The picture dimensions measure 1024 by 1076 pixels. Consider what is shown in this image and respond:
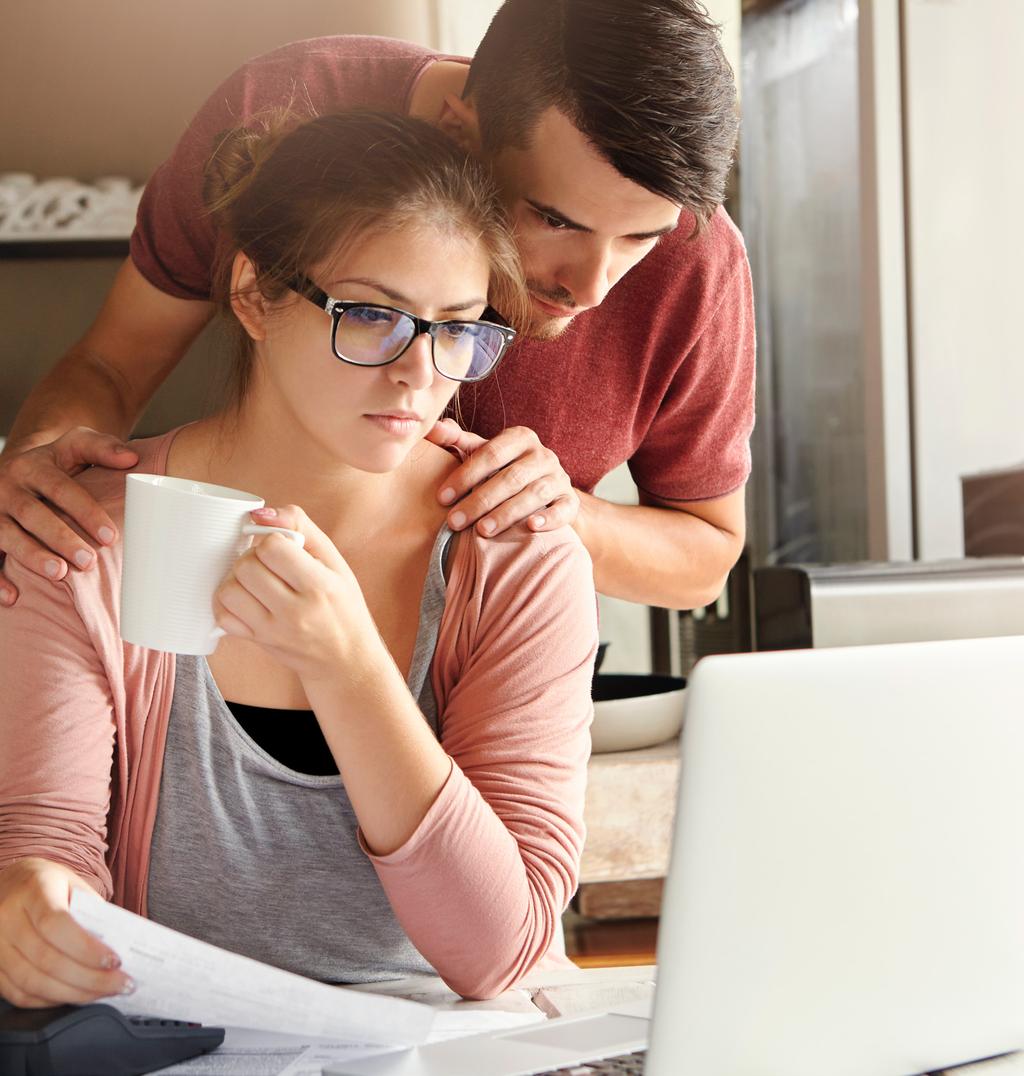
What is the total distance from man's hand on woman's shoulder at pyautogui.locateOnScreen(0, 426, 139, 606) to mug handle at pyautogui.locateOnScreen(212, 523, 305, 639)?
24 cm

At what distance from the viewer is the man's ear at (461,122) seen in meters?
1.21

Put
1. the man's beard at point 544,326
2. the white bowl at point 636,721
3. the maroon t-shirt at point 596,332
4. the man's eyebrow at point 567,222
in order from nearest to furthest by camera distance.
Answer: the man's eyebrow at point 567,222 < the man's beard at point 544,326 < the maroon t-shirt at point 596,332 < the white bowl at point 636,721

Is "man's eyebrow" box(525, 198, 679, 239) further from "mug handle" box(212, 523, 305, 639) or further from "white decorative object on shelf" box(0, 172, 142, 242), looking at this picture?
"white decorative object on shelf" box(0, 172, 142, 242)

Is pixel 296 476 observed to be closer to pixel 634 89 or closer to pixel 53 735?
pixel 53 735

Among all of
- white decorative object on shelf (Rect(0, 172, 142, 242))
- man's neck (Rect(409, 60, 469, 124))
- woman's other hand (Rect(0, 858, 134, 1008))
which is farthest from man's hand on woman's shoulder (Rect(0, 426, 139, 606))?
white decorative object on shelf (Rect(0, 172, 142, 242))

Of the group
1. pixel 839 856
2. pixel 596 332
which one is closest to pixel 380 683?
pixel 839 856

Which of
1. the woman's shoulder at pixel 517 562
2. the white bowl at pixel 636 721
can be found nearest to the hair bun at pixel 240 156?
the woman's shoulder at pixel 517 562

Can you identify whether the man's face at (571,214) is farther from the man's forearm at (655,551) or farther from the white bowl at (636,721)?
the white bowl at (636,721)

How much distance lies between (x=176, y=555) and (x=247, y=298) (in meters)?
0.37

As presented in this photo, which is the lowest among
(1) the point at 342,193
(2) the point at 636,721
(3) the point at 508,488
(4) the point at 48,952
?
(2) the point at 636,721

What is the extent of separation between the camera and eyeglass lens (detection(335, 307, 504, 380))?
3.28 ft

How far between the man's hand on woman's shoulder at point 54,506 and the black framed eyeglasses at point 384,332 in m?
0.23

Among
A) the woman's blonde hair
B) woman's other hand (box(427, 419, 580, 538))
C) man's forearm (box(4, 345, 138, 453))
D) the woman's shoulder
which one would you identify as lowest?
the woman's shoulder

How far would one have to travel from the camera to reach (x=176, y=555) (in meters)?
0.80
